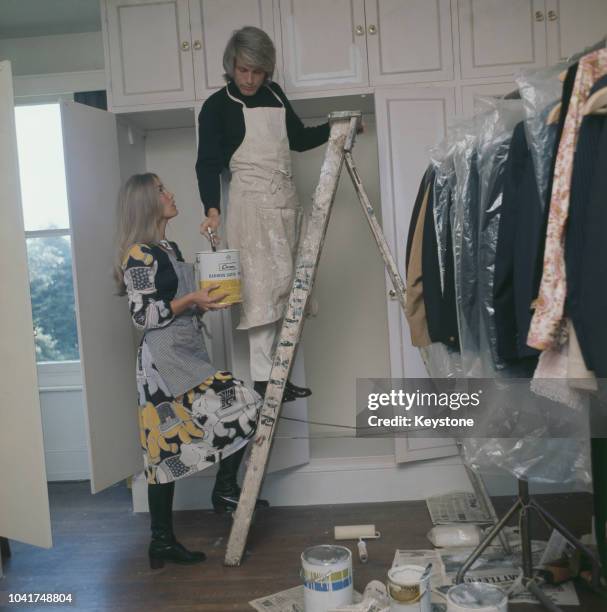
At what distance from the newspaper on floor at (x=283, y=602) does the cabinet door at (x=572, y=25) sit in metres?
2.40

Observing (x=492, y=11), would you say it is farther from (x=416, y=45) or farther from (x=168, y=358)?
(x=168, y=358)

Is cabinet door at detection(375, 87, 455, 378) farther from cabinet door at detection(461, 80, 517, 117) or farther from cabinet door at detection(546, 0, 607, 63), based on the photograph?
cabinet door at detection(546, 0, 607, 63)

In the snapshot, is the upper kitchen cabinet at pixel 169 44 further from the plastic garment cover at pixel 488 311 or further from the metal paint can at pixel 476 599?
the metal paint can at pixel 476 599

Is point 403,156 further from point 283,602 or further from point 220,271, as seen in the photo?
point 283,602

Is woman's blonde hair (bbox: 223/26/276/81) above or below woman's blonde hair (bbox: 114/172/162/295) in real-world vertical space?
above

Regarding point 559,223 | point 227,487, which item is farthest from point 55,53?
point 559,223

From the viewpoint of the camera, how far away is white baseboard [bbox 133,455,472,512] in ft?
10.7

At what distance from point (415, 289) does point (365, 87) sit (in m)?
1.17

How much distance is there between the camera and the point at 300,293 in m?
2.63

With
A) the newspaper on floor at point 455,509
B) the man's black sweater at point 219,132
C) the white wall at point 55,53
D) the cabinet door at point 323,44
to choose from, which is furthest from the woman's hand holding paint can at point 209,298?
the white wall at point 55,53

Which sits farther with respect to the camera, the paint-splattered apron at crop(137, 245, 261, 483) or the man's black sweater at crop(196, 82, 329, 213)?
the man's black sweater at crop(196, 82, 329, 213)

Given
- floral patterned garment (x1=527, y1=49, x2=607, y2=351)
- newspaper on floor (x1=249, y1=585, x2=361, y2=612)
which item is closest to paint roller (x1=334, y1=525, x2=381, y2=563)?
newspaper on floor (x1=249, y1=585, x2=361, y2=612)

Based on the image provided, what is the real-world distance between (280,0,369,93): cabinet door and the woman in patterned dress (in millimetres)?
930

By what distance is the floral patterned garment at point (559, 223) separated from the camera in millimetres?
1541
